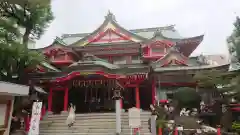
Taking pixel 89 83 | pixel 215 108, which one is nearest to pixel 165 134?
pixel 215 108

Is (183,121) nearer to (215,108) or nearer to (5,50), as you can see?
(215,108)

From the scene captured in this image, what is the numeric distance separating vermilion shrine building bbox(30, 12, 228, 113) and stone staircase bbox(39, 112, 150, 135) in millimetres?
1785

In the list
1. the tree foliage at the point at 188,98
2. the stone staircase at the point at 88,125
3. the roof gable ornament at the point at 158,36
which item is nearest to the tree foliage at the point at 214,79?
the tree foliage at the point at 188,98

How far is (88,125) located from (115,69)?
4.24m

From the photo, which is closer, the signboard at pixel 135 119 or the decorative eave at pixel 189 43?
the signboard at pixel 135 119

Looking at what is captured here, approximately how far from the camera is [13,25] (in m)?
12.4

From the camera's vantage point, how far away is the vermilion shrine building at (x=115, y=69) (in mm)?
15148

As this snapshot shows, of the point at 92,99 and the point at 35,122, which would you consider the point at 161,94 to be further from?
the point at 35,122

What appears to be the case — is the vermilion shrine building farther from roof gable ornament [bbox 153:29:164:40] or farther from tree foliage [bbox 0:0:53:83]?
tree foliage [bbox 0:0:53:83]

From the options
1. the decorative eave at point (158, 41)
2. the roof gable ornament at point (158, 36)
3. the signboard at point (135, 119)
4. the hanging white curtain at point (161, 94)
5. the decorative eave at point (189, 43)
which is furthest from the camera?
the roof gable ornament at point (158, 36)

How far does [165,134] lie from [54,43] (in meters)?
15.1

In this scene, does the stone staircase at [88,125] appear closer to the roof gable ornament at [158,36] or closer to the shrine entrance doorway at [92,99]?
the shrine entrance doorway at [92,99]

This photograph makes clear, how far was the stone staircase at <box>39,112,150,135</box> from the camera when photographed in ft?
40.7

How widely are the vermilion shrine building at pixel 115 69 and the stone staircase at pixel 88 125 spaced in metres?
1.78
